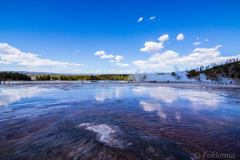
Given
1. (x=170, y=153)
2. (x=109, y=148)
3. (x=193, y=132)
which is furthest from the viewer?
(x=193, y=132)

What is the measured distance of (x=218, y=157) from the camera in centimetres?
310

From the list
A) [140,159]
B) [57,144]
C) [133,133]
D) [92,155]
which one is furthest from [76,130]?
[140,159]

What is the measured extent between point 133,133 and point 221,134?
134 inches

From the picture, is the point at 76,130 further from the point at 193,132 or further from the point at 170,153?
the point at 193,132

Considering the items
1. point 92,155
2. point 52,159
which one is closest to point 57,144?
point 52,159

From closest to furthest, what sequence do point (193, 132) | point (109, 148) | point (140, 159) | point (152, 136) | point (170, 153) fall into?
Result: point (140, 159)
point (170, 153)
point (109, 148)
point (152, 136)
point (193, 132)

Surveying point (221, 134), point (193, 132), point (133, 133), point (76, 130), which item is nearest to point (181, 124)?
point (193, 132)

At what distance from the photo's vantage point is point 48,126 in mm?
5113

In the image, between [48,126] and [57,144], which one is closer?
[57,144]

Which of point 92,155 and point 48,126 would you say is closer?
point 92,155

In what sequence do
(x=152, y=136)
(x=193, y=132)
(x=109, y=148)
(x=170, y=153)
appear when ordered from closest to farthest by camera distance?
(x=170, y=153)
(x=109, y=148)
(x=152, y=136)
(x=193, y=132)

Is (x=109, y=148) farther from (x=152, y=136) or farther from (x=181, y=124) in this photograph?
(x=181, y=124)

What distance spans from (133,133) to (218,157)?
254 cm

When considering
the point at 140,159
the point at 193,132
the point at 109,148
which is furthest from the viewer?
the point at 193,132
